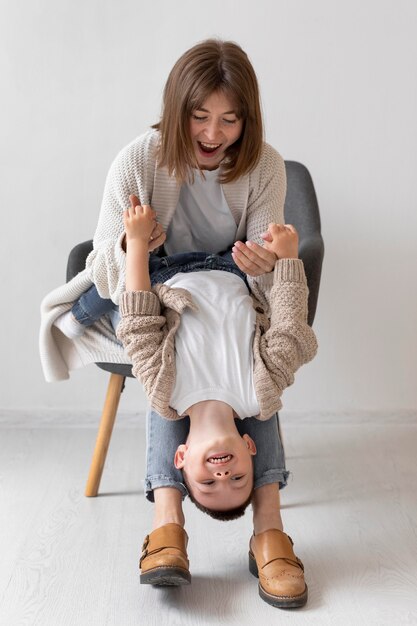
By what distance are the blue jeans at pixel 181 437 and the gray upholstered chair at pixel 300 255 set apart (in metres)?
0.22

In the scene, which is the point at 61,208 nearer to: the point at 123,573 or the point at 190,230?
the point at 190,230

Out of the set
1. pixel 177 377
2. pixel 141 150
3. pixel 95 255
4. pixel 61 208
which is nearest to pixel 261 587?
pixel 177 377

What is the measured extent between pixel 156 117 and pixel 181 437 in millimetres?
1069

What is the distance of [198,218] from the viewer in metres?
1.99

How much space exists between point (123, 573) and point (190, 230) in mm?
719

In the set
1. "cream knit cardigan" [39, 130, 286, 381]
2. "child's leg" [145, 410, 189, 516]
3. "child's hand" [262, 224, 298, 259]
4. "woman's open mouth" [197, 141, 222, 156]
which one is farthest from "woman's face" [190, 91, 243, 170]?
"child's leg" [145, 410, 189, 516]

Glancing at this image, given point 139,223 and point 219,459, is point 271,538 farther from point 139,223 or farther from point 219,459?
point 139,223

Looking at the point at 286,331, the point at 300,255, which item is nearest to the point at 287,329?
the point at 286,331

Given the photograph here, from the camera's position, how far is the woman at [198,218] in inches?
68.9

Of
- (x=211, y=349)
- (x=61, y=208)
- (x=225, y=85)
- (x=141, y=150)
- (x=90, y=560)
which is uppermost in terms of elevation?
(x=225, y=85)

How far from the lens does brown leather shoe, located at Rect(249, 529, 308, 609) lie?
5.54 ft

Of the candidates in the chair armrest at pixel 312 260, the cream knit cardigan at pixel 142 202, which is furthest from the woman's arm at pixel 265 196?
the chair armrest at pixel 312 260

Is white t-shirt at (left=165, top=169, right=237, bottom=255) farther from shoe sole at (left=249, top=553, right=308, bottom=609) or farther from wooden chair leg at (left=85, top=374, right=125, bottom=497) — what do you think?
shoe sole at (left=249, top=553, right=308, bottom=609)

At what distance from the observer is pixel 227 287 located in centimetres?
178
